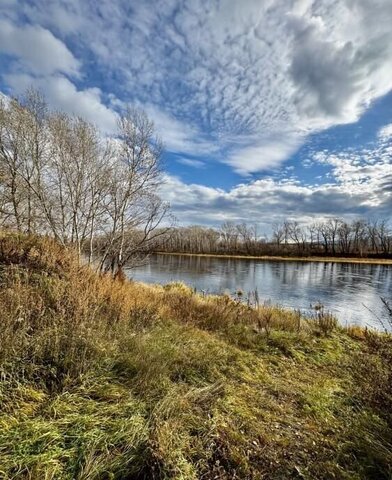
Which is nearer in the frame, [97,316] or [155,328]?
[97,316]

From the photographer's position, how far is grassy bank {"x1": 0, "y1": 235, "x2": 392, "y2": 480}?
2.34m

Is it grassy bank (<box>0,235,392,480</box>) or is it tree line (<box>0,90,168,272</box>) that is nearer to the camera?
grassy bank (<box>0,235,392,480</box>)

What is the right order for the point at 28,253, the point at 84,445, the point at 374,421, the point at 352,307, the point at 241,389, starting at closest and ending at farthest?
the point at 84,445, the point at 374,421, the point at 241,389, the point at 28,253, the point at 352,307

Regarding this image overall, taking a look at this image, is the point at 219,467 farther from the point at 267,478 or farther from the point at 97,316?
the point at 97,316

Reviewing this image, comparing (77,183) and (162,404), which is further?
(77,183)

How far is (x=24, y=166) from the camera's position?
474 inches

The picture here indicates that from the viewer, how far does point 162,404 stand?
2.90 m

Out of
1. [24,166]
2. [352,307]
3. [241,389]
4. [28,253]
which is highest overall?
[24,166]

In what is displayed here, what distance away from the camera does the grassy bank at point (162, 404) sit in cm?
234

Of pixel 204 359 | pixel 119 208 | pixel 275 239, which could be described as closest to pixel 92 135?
pixel 119 208

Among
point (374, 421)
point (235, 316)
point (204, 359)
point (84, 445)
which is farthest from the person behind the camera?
point (235, 316)

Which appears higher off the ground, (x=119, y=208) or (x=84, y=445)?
(x=119, y=208)

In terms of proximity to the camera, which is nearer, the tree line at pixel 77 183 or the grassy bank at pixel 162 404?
the grassy bank at pixel 162 404

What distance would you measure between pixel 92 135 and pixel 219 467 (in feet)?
38.4
